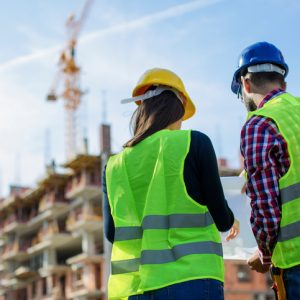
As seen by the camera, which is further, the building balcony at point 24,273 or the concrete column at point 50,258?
the building balcony at point 24,273

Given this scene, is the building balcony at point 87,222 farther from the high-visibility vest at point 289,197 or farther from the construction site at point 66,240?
the high-visibility vest at point 289,197

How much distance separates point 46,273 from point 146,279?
50.3m

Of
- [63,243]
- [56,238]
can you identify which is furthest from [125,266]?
[63,243]

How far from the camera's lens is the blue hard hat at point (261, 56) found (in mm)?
3457

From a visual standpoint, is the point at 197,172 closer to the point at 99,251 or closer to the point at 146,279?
the point at 146,279

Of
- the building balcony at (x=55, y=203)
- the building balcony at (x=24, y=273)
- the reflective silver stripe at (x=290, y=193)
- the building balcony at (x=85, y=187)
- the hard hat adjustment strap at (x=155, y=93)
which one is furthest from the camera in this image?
the building balcony at (x=24, y=273)

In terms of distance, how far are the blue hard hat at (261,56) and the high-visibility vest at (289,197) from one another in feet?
1.40

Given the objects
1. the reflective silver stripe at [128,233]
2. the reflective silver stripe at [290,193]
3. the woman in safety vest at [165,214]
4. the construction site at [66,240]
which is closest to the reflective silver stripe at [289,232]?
the reflective silver stripe at [290,193]

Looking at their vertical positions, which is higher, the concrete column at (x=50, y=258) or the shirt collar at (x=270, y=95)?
the concrete column at (x=50, y=258)

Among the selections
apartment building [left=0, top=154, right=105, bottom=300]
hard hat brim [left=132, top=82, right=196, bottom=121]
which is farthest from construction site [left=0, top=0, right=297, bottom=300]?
hard hat brim [left=132, top=82, right=196, bottom=121]

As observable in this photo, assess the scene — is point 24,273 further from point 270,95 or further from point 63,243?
point 270,95

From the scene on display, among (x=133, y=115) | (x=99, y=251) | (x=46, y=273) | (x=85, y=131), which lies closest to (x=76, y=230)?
(x=99, y=251)

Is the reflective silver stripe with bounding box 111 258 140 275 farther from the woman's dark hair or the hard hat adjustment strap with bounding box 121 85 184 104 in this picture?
the hard hat adjustment strap with bounding box 121 85 184 104

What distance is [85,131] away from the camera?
5497cm
